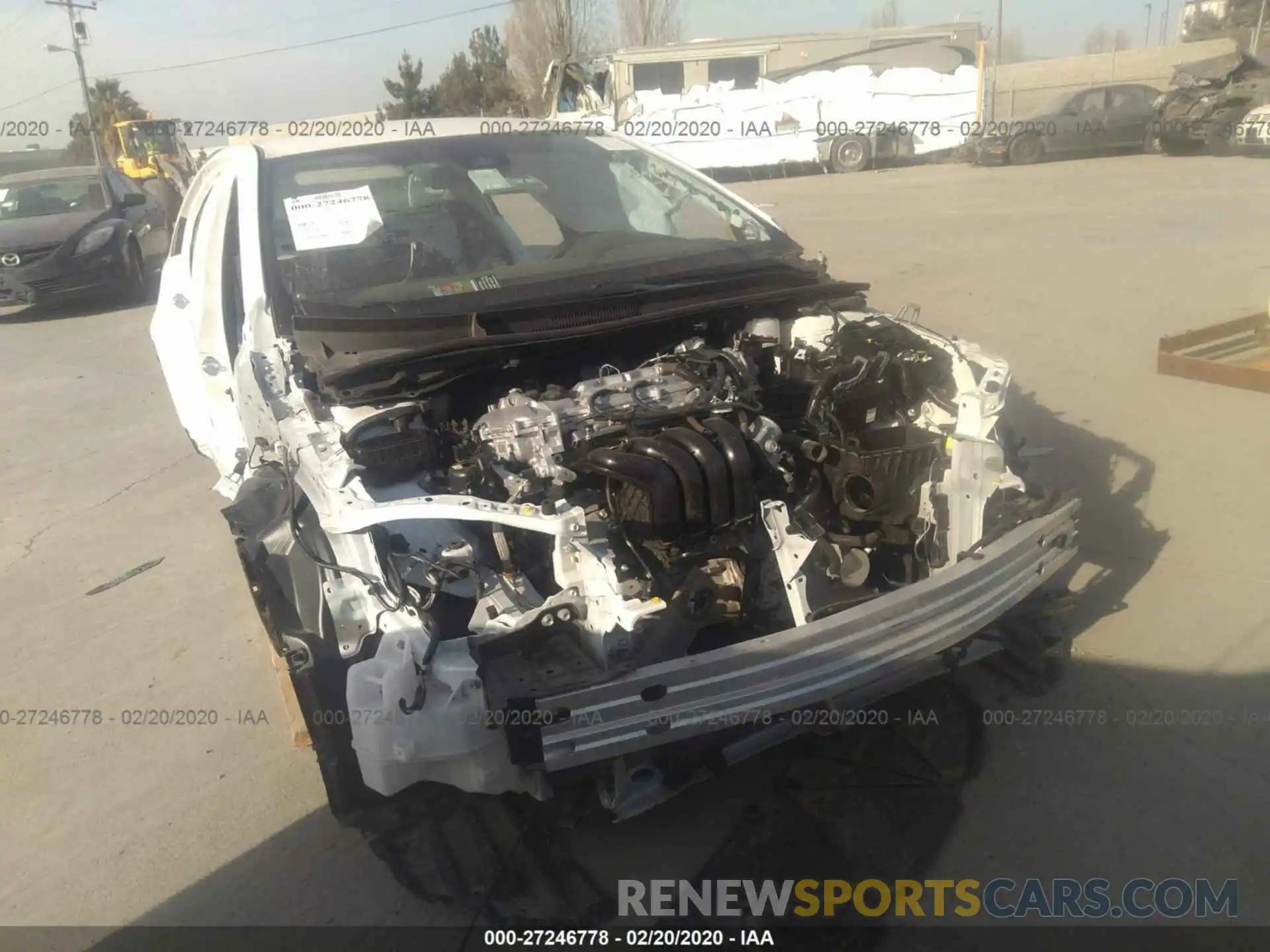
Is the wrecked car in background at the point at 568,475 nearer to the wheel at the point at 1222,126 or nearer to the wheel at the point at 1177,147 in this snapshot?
the wheel at the point at 1222,126

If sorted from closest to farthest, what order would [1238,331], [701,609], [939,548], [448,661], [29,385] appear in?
[448,661] → [701,609] → [939,548] → [1238,331] → [29,385]

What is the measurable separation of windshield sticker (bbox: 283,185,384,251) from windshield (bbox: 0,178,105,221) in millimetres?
9847

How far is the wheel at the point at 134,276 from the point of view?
11.4 m

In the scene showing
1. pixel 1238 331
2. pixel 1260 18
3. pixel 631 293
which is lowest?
pixel 1238 331

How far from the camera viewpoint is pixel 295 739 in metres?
3.11

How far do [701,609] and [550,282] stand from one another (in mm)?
1320

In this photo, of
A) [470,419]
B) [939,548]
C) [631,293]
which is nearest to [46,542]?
[470,419]

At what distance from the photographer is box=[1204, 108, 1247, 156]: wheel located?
57.5 ft

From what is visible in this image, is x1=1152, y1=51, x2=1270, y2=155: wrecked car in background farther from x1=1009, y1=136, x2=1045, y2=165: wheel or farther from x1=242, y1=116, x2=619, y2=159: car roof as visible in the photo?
x1=242, y1=116, x2=619, y2=159: car roof

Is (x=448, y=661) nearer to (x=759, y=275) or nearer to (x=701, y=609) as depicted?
(x=701, y=609)

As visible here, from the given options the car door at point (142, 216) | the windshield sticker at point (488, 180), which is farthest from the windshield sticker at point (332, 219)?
the car door at point (142, 216)
